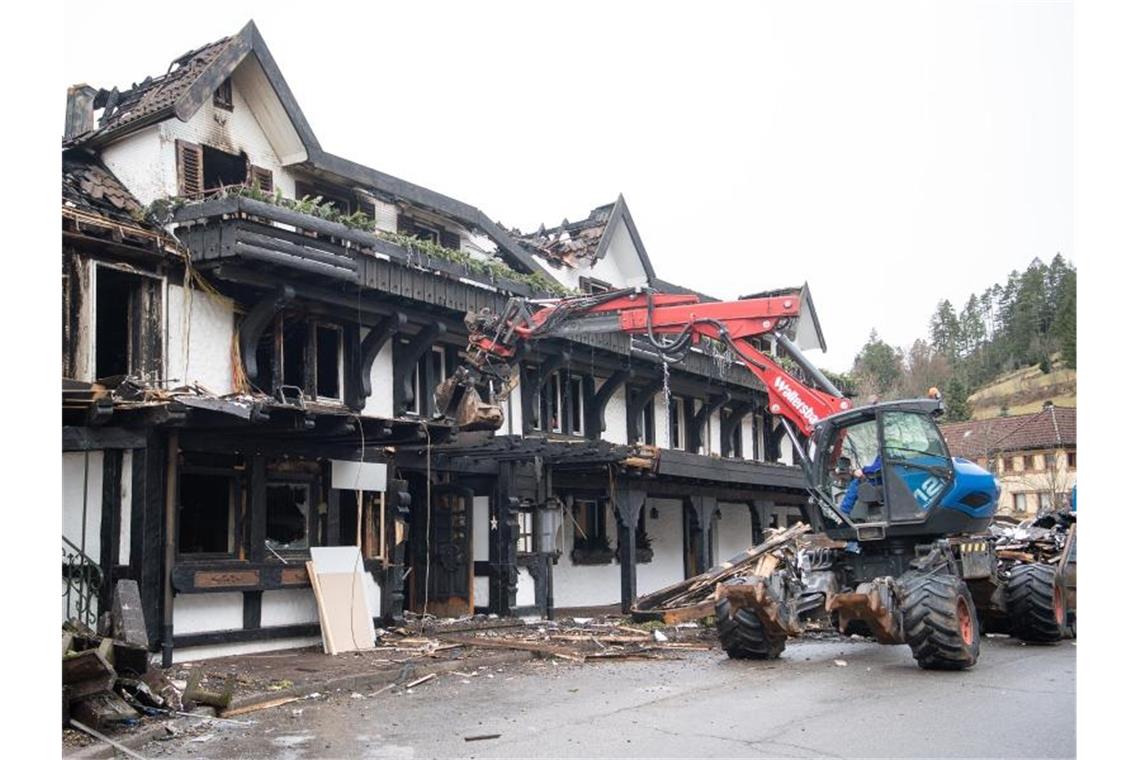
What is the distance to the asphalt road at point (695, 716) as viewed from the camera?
9.16 m

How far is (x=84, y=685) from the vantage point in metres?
9.88

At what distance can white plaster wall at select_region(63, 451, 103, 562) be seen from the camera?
14.7 m

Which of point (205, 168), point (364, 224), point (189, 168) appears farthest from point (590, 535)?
point (189, 168)

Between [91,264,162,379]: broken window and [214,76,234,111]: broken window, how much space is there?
153 inches

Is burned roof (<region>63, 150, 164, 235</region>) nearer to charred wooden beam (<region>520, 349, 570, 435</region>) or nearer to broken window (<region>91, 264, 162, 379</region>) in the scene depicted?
broken window (<region>91, 264, 162, 379</region>)

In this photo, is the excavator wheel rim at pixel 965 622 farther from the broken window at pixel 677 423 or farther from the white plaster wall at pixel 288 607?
the broken window at pixel 677 423

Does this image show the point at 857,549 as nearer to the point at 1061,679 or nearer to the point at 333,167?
the point at 1061,679

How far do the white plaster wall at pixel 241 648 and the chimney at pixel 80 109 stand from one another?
9086 mm

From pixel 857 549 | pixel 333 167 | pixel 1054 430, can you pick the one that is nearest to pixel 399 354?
pixel 333 167

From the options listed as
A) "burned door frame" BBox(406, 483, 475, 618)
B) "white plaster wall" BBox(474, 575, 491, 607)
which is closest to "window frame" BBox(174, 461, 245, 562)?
"burned door frame" BBox(406, 483, 475, 618)

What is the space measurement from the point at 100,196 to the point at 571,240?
44.9 ft

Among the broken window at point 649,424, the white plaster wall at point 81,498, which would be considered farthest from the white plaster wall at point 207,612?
the broken window at point 649,424

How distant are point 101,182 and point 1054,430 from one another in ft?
153

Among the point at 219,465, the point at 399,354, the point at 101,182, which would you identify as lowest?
the point at 219,465
